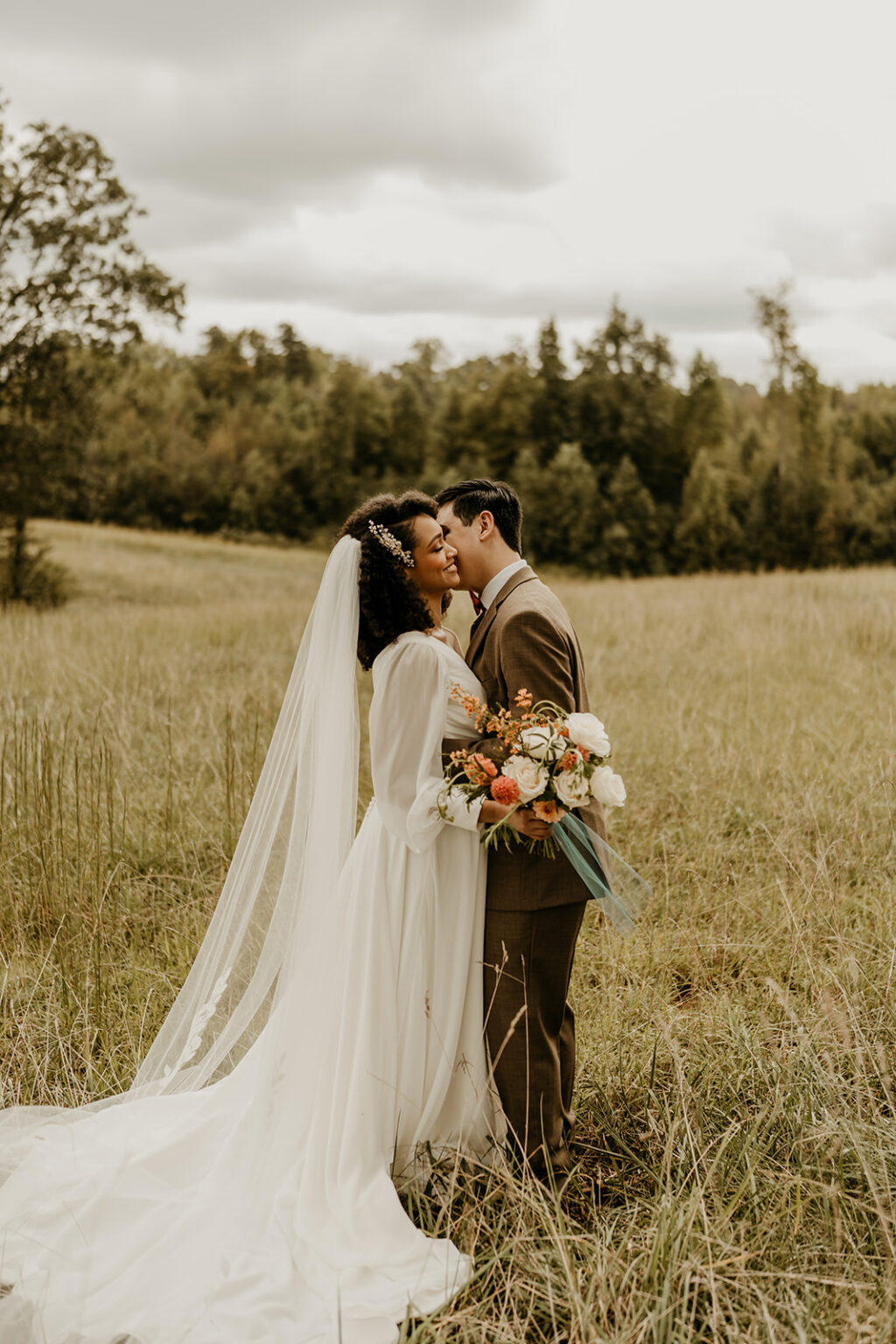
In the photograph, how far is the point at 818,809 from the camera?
5.98 m

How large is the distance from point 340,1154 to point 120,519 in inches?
2102

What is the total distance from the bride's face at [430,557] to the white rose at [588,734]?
2.50 ft

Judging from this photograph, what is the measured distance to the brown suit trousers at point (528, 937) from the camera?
9.99 feet

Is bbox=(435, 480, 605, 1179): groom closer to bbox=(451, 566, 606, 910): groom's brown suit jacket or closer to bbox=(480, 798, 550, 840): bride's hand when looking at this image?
bbox=(451, 566, 606, 910): groom's brown suit jacket

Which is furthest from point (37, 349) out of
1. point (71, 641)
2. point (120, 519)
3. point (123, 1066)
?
point (120, 519)

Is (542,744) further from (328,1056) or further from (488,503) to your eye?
(328,1056)

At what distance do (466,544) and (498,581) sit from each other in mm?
167

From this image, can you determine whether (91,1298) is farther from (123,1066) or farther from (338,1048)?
(123,1066)

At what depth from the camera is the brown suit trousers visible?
3045 mm

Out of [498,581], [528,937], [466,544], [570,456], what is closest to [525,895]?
[528,937]

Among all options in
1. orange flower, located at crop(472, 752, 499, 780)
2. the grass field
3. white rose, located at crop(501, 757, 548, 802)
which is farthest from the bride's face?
the grass field

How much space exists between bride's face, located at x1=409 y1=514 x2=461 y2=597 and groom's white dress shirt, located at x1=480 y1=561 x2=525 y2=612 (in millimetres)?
147

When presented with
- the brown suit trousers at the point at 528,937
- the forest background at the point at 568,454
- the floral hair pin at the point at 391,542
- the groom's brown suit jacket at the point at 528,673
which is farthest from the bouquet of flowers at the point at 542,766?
the forest background at the point at 568,454

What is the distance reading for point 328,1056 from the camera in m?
3.20
